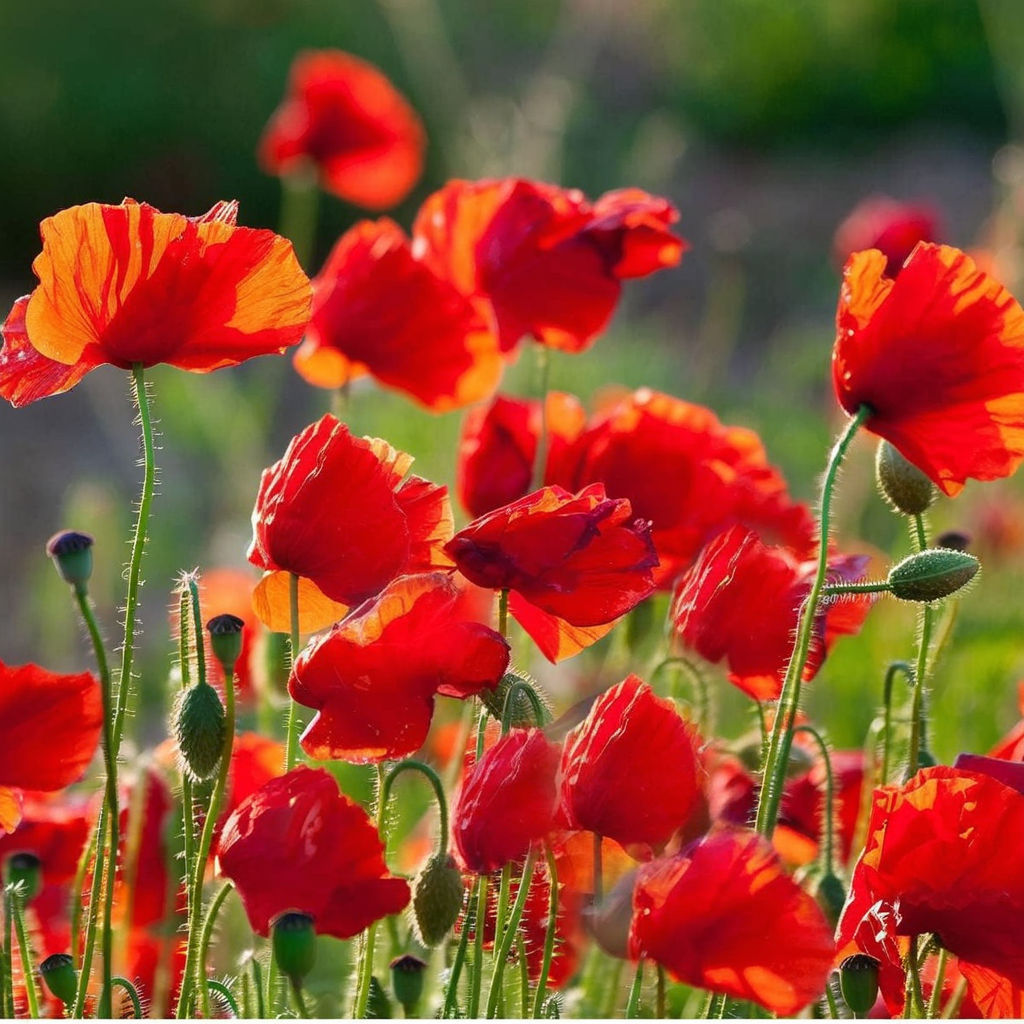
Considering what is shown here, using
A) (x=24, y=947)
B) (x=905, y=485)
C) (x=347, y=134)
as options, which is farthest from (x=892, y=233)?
(x=24, y=947)

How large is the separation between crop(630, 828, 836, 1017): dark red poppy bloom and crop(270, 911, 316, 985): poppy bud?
0.12m

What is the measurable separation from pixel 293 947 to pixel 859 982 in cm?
23

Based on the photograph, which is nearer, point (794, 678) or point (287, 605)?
point (794, 678)

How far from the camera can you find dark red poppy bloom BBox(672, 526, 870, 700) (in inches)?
30.9

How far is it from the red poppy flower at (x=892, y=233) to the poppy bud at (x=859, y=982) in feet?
3.35

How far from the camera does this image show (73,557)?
709 millimetres

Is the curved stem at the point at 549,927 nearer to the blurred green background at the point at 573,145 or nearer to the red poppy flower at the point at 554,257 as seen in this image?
the red poppy flower at the point at 554,257

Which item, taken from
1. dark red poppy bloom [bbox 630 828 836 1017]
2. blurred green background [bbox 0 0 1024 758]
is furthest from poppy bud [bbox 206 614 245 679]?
blurred green background [bbox 0 0 1024 758]

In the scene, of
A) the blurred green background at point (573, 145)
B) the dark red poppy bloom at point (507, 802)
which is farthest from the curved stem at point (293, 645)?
the blurred green background at point (573, 145)

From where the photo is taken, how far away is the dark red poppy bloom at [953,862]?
2.23 feet

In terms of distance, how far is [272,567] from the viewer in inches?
29.8

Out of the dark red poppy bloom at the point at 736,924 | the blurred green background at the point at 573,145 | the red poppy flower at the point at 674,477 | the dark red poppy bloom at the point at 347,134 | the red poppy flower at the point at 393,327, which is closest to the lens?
the dark red poppy bloom at the point at 736,924

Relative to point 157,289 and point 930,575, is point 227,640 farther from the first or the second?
point 930,575

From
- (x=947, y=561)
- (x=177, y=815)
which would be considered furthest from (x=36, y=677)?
(x=947, y=561)
